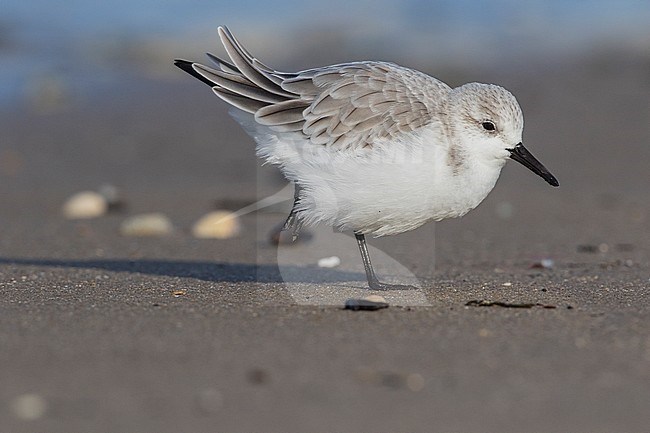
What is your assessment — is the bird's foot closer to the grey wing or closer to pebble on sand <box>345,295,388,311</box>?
pebble on sand <box>345,295,388,311</box>

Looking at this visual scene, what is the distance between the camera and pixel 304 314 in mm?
4082

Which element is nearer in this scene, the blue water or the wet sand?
the wet sand

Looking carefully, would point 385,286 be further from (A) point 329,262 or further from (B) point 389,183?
(A) point 329,262

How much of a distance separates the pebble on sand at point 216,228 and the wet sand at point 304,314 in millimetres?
104

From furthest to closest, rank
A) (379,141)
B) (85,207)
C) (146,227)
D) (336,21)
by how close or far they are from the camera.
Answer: (336,21) → (85,207) → (146,227) → (379,141)

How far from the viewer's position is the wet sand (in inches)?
120

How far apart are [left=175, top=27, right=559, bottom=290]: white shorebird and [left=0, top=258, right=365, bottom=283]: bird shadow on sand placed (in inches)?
21.2

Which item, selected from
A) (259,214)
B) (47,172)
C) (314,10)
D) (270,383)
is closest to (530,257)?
(259,214)

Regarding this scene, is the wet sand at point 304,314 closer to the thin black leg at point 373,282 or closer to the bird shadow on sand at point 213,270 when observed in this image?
the bird shadow on sand at point 213,270

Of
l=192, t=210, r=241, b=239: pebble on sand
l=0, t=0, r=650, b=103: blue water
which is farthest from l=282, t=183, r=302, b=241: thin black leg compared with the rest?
l=0, t=0, r=650, b=103: blue water

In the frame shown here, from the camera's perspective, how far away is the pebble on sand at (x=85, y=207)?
6.98 metres

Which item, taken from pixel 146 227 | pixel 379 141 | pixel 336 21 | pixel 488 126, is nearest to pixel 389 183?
pixel 379 141

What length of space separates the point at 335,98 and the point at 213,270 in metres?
1.33

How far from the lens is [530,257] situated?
232 inches
